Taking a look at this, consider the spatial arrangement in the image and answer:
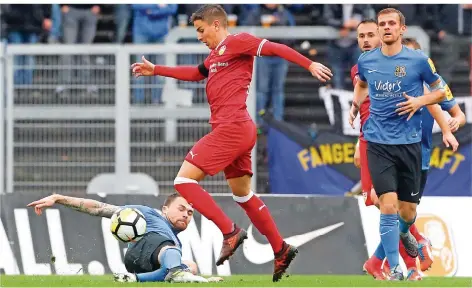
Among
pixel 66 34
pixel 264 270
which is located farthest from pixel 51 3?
pixel 264 270

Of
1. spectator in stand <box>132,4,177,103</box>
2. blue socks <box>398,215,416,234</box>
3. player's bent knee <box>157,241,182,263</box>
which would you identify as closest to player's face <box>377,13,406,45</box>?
blue socks <box>398,215,416,234</box>

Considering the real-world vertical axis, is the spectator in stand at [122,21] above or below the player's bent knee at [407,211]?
above

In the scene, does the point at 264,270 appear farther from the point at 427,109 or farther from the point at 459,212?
the point at 427,109

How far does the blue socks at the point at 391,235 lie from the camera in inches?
400

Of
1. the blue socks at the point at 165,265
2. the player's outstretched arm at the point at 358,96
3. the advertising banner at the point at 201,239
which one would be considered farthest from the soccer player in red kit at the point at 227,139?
the advertising banner at the point at 201,239

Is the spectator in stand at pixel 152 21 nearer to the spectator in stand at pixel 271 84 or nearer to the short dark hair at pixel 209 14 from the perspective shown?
the spectator in stand at pixel 271 84

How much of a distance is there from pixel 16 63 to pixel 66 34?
131 centimetres

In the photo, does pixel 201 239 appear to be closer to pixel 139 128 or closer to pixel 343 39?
pixel 139 128

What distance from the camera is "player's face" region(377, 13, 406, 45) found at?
32.8 feet

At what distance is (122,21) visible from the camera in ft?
57.0

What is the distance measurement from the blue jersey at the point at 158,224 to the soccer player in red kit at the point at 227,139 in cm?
42

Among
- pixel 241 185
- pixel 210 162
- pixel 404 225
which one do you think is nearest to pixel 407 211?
pixel 404 225

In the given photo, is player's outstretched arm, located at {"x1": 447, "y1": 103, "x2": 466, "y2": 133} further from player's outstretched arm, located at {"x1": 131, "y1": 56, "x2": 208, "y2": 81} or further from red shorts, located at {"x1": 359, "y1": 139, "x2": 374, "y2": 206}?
player's outstretched arm, located at {"x1": 131, "y1": 56, "x2": 208, "y2": 81}

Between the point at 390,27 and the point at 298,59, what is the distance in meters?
0.86
